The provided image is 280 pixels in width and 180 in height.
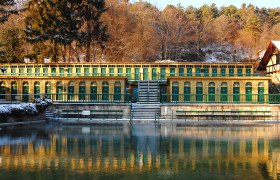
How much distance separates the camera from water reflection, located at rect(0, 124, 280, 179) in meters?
12.1

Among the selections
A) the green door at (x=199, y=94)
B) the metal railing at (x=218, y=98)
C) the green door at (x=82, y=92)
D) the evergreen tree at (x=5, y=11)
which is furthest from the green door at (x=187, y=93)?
the evergreen tree at (x=5, y=11)

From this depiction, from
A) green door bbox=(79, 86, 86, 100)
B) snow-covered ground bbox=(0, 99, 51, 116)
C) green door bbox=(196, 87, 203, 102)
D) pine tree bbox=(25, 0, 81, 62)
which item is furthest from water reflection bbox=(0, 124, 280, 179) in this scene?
pine tree bbox=(25, 0, 81, 62)

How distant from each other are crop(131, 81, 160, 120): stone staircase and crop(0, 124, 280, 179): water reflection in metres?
14.8

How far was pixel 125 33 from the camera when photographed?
69.3 meters

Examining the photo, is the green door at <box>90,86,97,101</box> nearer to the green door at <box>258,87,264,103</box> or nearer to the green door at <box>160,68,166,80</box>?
the green door at <box>160,68,166,80</box>

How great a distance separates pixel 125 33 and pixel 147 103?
32439 millimetres

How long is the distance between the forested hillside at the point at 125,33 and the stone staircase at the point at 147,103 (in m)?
11.7

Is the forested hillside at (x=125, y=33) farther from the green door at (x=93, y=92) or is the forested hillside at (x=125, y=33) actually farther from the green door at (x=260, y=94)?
the green door at (x=260, y=94)

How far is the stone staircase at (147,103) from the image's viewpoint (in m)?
36.4

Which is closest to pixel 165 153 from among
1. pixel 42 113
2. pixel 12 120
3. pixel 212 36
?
pixel 12 120

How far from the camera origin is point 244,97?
40.6m

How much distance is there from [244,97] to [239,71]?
5507mm

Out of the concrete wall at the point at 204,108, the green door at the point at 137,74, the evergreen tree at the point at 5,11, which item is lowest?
the concrete wall at the point at 204,108

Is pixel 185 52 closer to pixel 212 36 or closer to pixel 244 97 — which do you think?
pixel 212 36
